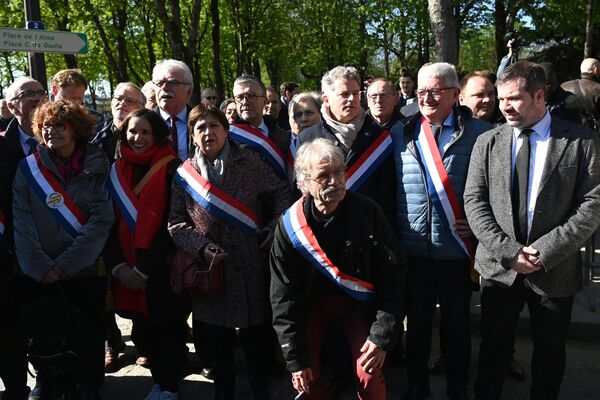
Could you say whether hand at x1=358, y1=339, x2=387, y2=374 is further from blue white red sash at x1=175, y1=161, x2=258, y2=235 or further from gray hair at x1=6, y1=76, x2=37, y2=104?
gray hair at x1=6, y1=76, x2=37, y2=104

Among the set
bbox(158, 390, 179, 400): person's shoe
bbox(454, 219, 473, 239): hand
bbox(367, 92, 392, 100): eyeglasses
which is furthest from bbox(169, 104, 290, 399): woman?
bbox(367, 92, 392, 100): eyeglasses

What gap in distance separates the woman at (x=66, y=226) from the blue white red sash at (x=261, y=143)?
0.95 m

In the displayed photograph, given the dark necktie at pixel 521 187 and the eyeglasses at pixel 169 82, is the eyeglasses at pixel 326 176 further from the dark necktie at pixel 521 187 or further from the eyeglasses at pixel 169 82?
the eyeglasses at pixel 169 82

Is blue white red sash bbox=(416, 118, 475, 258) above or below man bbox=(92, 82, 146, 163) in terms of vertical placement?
below

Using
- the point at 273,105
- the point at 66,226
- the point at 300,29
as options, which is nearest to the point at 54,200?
the point at 66,226

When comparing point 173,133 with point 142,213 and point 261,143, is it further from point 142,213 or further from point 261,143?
point 142,213

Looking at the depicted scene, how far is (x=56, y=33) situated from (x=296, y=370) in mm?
6106

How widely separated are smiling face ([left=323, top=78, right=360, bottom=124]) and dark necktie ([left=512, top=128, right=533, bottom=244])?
3.53 ft

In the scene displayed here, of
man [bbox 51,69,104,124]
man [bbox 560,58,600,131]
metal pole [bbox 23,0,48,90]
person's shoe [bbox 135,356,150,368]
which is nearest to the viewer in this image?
person's shoe [bbox 135,356,150,368]

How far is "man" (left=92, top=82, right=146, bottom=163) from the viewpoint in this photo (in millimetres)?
4258

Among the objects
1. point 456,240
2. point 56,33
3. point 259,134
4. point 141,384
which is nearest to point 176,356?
point 141,384

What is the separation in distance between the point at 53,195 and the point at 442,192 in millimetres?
2389

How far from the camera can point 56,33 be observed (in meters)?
7.15

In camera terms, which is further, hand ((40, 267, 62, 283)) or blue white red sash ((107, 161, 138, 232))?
blue white red sash ((107, 161, 138, 232))
